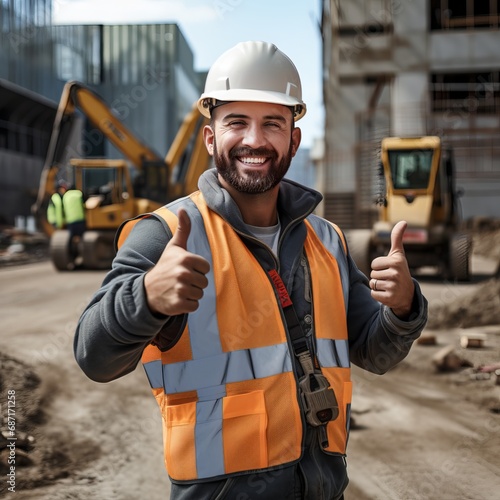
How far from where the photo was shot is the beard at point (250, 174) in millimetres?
2025

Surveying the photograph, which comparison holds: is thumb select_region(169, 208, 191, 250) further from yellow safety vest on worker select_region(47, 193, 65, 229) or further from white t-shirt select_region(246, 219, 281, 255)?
yellow safety vest on worker select_region(47, 193, 65, 229)

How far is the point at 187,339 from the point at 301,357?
344 mm

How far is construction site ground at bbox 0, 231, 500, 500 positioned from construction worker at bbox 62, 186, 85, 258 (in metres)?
6.83

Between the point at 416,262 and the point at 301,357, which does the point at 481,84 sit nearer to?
the point at 416,262

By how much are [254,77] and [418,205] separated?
1111 cm

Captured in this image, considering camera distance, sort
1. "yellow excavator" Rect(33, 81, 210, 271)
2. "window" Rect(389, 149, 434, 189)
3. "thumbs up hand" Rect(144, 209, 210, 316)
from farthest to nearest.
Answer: "yellow excavator" Rect(33, 81, 210, 271) < "window" Rect(389, 149, 434, 189) < "thumbs up hand" Rect(144, 209, 210, 316)

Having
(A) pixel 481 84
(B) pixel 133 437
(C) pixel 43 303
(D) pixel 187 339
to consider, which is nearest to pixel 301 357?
(D) pixel 187 339

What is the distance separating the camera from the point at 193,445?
5.97 feet

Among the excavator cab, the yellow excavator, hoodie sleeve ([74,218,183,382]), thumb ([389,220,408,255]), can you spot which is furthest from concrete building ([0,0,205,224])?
thumb ([389,220,408,255])

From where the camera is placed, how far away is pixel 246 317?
1890mm

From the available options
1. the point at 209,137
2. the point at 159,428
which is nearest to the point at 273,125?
the point at 209,137

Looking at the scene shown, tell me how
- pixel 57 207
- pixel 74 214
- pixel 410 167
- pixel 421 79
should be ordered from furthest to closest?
pixel 421 79
pixel 57 207
pixel 74 214
pixel 410 167

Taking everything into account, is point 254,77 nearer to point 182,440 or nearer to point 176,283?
point 176,283

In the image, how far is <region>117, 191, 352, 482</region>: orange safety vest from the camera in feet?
5.98
